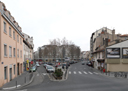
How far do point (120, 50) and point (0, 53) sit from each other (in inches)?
1053

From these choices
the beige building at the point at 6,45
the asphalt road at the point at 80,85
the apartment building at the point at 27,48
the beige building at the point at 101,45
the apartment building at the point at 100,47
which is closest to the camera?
the asphalt road at the point at 80,85

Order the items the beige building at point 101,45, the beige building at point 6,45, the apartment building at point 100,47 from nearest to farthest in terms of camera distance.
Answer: the beige building at point 6,45, the beige building at point 101,45, the apartment building at point 100,47

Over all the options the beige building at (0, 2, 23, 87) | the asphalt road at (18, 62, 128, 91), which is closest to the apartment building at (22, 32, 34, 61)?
the beige building at (0, 2, 23, 87)

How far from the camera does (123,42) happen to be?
34688mm

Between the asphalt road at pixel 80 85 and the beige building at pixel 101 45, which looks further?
the beige building at pixel 101 45

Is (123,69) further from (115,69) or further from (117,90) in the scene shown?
(117,90)

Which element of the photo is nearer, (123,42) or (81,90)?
(81,90)

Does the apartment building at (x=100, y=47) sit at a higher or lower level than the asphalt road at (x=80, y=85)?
higher

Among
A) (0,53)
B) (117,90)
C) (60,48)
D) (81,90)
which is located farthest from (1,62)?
(60,48)

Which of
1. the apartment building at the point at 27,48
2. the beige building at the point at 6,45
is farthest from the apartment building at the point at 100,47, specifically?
the beige building at the point at 6,45

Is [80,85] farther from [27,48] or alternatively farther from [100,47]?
[27,48]

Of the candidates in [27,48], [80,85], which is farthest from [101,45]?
[80,85]

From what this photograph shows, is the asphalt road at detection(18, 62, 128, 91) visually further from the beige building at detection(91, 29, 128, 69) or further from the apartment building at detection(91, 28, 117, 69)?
the apartment building at detection(91, 28, 117, 69)

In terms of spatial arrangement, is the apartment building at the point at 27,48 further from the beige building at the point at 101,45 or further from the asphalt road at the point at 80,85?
the asphalt road at the point at 80,85
